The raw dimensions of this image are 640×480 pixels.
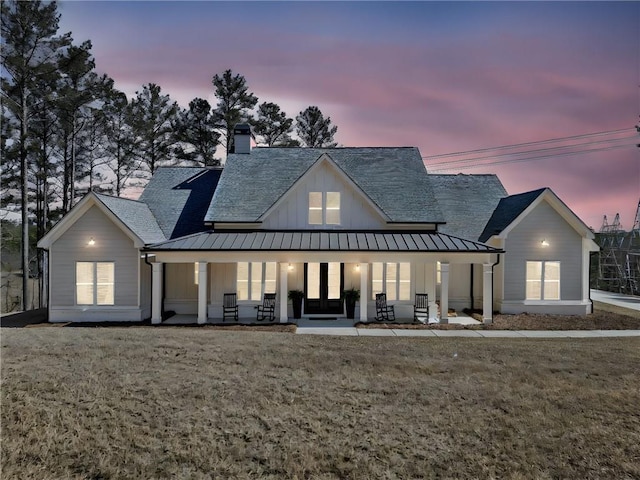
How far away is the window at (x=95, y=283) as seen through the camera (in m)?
14.8

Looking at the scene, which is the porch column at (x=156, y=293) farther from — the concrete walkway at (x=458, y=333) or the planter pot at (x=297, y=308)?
the concrete walkway at (x=458, y=333)

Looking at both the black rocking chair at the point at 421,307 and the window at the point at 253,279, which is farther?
the window at the point at 253,279

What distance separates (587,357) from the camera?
984cm

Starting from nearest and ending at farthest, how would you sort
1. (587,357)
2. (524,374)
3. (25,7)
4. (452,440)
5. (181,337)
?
(452,440), (524,374), (587,357), (181,337), (25,7)

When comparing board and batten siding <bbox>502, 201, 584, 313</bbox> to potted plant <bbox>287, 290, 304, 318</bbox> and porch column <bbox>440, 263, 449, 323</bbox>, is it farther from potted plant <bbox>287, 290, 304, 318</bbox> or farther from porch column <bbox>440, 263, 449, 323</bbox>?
potted plant <bbox>287, 290, 304, 318</bbox>

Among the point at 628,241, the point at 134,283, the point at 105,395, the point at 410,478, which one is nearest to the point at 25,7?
the point at 134,283

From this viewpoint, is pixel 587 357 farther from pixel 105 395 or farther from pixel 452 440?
pixel 105 395

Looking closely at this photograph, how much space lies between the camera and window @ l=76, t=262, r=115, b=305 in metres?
14.8

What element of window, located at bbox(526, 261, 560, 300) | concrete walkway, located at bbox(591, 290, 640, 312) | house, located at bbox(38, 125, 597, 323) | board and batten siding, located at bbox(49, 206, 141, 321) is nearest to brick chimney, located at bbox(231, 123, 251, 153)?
house, located at bbox(38, 125, 597, 323)

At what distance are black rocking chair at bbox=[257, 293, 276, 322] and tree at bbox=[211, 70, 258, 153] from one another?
23126mm

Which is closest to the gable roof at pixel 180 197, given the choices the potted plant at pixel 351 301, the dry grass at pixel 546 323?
the potted plant at pixel 351 301

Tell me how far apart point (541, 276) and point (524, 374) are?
9505 millimetres

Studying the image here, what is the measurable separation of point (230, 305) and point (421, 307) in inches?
308

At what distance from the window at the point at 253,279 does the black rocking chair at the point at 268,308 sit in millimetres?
430
